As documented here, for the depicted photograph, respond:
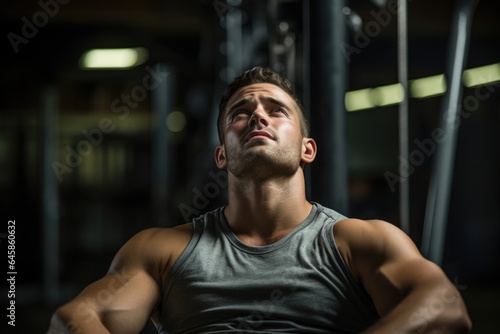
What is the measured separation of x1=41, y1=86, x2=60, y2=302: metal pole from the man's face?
11.1ft

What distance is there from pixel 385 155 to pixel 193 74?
2.93m

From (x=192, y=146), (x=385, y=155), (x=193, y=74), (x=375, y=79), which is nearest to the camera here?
(x=193, y=74)

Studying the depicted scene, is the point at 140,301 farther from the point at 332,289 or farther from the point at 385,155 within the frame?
the point at 385,155

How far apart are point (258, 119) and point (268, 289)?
42 cm

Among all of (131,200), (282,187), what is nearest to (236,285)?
(282,187)

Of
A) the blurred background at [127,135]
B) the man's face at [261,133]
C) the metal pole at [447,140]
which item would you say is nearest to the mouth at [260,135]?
the man's face at [261,133]

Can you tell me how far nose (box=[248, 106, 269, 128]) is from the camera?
1679 mm

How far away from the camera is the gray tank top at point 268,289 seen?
1530 millimetres

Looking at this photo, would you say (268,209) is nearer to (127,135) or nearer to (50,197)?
(50,197)

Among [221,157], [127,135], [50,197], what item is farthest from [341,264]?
[127,135]

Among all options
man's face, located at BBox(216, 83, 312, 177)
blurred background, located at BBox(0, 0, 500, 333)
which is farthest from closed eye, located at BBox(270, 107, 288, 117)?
blurred background, located at BBox(0, 0, 500, 333)

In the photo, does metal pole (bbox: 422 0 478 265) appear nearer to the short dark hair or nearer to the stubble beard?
the short dark hair

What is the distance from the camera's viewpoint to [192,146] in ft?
11.1

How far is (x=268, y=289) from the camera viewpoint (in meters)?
1.54
